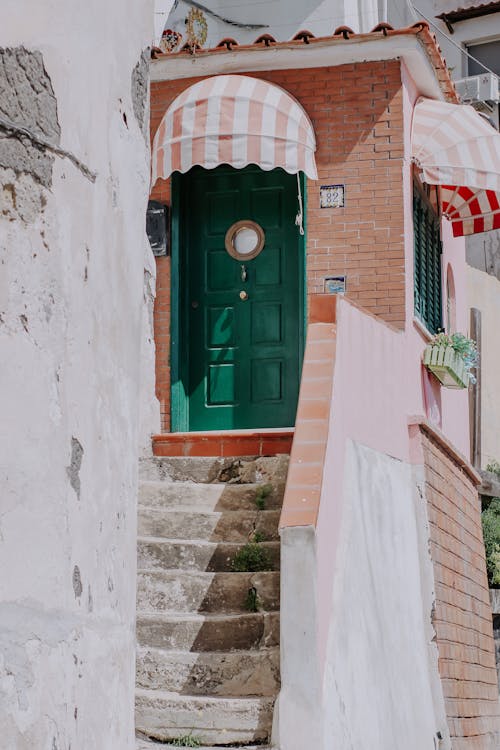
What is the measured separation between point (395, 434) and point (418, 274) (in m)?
2.61

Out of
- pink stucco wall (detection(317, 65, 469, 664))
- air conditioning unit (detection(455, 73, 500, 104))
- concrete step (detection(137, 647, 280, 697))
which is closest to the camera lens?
concrete step (detection(137, 647, 280, 697))

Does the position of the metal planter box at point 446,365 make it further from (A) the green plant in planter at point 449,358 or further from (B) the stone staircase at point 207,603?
(B) the stone staircase at point 207,603

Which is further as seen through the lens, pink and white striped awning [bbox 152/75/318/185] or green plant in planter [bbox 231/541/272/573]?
pink and white striped awning [bbox 152/75/318/185]

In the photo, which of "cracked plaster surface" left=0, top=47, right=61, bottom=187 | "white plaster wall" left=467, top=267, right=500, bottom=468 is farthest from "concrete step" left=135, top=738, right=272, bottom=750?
"white plaster wall" left=467, top=267, right=500, bottom=468

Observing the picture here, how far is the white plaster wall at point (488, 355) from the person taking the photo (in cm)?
1839

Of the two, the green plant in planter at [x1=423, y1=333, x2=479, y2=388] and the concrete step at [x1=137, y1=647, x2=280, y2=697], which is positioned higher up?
the green plant in planter at [x1=423, y1=333, x2=479, y2=388]

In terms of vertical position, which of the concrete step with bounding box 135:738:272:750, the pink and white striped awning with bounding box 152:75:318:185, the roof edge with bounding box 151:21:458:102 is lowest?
the concrete step with bounding box 135:738:272:750

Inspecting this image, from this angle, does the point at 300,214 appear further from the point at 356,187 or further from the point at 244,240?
the point at 244,240

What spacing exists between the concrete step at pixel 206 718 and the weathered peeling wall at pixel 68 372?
12.8 ft

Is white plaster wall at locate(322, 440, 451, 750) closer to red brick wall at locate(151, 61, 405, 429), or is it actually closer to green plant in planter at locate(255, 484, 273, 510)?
green plant in planter at locate(255, 484, 273, 510)

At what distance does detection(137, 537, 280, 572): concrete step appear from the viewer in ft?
24.6

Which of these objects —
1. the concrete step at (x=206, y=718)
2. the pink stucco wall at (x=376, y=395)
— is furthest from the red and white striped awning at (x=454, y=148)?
the concrete step at (x=206, y=718)

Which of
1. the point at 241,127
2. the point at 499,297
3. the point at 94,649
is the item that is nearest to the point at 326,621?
the point at 94,649

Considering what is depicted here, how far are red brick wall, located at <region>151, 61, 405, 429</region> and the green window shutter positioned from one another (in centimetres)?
78
